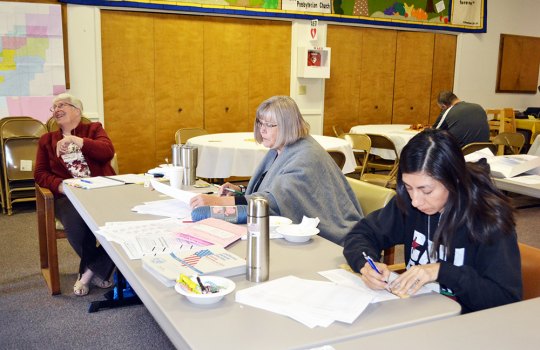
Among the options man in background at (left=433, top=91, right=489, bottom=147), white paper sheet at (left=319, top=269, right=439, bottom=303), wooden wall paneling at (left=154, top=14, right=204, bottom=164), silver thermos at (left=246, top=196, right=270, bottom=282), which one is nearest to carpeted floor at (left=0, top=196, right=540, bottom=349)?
white paper sheet at (left=319, top=269, right=439, bottom=303)

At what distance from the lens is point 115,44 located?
635 centimetres

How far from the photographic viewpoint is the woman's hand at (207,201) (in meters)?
2.30

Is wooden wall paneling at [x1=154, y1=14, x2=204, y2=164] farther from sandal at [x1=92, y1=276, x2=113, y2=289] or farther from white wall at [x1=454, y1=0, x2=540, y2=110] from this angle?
white wall at [x1=454, y1=0, x2=540, y2=110]

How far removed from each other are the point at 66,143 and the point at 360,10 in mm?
5597

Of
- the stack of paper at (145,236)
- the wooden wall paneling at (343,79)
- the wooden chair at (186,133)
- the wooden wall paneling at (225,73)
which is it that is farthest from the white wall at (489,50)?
the stack of paper at (145,236)

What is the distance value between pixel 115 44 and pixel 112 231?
15.9 feet

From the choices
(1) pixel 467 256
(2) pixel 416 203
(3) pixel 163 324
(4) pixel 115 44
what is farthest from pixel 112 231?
(4) pixel 115 44

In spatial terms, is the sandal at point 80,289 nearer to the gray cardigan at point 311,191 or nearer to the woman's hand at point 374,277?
the gray cardigan at point 311,191

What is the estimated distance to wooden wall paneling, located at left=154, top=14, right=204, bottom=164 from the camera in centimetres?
665

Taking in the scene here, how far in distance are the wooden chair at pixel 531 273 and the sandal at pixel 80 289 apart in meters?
2.55

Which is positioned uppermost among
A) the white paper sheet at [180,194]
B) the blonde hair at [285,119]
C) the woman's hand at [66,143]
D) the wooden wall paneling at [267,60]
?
the wooden wall paneling at [267,60]

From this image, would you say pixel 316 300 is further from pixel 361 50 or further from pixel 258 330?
pixel 361 50

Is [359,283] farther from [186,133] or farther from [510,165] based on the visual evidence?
[186,133]

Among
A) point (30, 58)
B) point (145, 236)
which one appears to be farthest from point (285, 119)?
point (30, 58)
